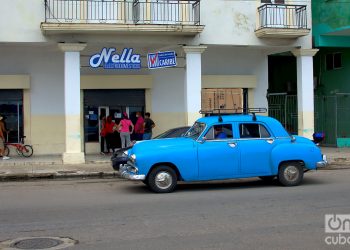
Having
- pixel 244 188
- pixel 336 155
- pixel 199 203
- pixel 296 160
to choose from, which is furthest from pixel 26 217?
pixel 336 155

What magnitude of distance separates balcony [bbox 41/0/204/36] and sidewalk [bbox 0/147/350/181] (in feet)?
14.8

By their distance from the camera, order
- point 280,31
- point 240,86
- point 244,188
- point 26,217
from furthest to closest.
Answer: point 240,86
point 280,31
point 244,188
point 26,217

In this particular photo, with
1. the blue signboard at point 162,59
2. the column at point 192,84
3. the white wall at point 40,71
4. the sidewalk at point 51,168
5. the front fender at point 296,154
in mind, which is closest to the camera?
the front fender at point 296,154

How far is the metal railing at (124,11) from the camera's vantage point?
1805 centimetres

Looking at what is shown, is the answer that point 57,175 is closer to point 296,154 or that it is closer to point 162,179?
point 162,179

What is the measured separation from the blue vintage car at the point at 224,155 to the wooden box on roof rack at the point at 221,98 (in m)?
9.88

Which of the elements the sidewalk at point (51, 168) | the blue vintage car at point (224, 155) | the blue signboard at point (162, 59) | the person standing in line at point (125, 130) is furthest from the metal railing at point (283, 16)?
the blue vintage car at point (224, 155)

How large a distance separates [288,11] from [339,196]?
11075 millimetres

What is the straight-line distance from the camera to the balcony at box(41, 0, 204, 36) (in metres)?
17.8

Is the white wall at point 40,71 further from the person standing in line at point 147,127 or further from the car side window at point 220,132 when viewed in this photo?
the car side window at point 220,132

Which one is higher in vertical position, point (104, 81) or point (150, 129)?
point (104, 81)

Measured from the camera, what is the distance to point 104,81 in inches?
831

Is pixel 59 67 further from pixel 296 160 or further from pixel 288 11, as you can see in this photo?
pixel 296 160

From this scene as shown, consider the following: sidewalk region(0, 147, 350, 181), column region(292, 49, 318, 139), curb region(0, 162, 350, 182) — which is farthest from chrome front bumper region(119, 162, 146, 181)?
column region(292, 49, 318, 139)
